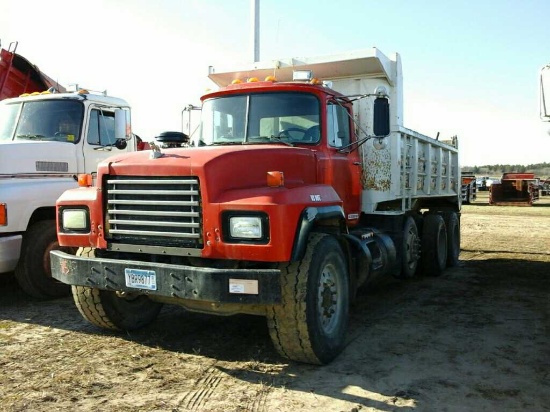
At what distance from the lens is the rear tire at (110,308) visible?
533 cm

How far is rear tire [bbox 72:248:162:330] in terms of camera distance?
Answer: 533 centimetres

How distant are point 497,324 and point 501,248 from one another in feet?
25.6

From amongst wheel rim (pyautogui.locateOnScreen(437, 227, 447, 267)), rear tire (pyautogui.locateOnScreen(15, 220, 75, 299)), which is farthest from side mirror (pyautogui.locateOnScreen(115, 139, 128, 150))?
wheel rim (pyautogui.locateOnScreen(437, 227, 447, 267))

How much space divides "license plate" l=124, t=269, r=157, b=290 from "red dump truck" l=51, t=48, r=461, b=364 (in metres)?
0.01

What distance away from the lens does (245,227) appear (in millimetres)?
4246

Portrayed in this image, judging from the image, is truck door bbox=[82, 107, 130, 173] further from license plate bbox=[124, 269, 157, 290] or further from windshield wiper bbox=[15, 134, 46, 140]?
license plate bbox=[124, 269, 157, 290]

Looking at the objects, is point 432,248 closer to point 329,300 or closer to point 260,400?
point 329,300

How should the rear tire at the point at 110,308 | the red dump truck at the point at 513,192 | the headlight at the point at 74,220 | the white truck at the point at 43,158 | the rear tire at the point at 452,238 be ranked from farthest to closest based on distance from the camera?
the red dump truck at the point at 513,192, the rear tire at the point at 452,238, the white truck at the point at 43,158, the rear tire at the point at 110,308, the headlight at the point at 74,220

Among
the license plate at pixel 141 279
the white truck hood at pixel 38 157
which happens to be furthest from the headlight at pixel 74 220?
the white truck hood at pixel 38 157

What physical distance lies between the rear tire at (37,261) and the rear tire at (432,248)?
6.13 meters

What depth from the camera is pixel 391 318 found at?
639cm

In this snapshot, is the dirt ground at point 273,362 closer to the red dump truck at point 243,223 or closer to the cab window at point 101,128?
the red dump truck at point 243,223

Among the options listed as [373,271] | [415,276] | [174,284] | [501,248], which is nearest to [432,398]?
[174,284]

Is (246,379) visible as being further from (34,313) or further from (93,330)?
(34,313)
